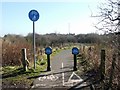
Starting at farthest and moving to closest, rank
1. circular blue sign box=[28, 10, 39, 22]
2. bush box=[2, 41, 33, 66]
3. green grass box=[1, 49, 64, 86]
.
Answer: bush box=[2, 41, 33, 66]
circular blue sign box=[28, 10, 39, 22]
green grass box=[1, 49, 64, 86]

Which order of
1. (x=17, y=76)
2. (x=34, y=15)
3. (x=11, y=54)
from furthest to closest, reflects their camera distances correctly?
(x=11, y=54) → (x=34, y=15) → (x=17, y=76)

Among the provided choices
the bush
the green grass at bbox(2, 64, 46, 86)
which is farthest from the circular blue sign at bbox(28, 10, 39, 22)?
the green grass at bbox(2, 64, 46, 86)

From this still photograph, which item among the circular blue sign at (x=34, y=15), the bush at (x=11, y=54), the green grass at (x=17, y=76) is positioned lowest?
the green grass at (x=17, y=76)

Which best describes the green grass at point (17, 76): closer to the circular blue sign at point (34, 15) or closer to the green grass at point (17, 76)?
the green grass at point (17, 76)

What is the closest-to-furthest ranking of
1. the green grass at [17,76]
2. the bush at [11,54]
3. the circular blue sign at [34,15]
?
the green grass at [17,76]
the circular blue sign at [34,15]
the bush at [11,54]

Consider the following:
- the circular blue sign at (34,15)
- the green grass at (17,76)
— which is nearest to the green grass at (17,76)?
the green grass at (17,76)

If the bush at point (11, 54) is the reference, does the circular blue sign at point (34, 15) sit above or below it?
above

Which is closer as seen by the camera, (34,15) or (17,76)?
(17,76)

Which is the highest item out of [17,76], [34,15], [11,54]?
[34,15]

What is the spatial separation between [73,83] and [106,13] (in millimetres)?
4539

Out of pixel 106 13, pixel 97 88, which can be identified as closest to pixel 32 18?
pixel 97 88

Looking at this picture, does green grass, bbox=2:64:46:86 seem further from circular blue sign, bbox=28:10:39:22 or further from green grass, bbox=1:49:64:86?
circular blue sign, bbox=28:10:39:22

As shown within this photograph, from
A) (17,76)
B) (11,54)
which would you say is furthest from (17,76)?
(11,54)

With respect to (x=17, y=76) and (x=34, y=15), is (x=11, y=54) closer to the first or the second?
(x=34, y=15)
